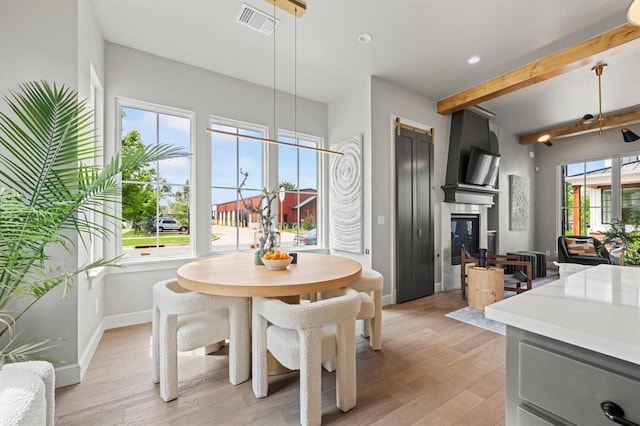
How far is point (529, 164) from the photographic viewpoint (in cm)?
656

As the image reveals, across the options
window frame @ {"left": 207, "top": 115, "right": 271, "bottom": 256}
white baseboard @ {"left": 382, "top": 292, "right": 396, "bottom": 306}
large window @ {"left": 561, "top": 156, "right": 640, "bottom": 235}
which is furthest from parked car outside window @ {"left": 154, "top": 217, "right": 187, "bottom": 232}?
large window @ {"left": 561, "top": 156, "right": 640, "bottom": 235}

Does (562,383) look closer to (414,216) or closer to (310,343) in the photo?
(310,343)

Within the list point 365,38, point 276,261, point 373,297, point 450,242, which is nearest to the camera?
point 276,261

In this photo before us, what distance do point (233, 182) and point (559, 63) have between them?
407 cm

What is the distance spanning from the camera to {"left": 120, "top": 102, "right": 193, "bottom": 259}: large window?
3.06m

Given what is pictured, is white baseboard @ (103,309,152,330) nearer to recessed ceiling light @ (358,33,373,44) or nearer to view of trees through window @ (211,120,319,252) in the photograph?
view of trees through window @ (211,120,319,252)

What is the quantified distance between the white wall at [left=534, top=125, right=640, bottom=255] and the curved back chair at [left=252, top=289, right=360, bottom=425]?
7.08 metres

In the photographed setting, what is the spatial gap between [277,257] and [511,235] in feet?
19.5

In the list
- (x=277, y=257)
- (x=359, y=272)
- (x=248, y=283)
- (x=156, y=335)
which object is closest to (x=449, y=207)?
(x=359, y=272)

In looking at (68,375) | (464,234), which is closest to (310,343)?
(68,375)

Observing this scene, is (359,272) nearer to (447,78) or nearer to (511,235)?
(447,78)

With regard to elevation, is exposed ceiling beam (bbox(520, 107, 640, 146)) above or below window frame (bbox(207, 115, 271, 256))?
above

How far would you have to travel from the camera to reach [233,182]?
369cm

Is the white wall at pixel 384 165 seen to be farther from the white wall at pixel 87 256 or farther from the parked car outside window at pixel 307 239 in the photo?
the white wall at pixel 87 256
